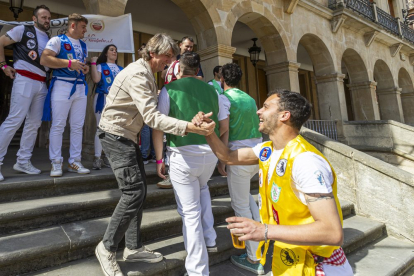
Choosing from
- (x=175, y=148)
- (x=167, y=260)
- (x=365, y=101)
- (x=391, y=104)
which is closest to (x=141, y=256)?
(x=167, y=260)

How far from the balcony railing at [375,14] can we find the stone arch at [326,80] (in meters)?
1.71

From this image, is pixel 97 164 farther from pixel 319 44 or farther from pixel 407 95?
pixel 407 95

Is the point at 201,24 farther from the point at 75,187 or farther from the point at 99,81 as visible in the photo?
the point at 75,187

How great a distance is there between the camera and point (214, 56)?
641cm

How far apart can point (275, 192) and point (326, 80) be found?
9898 mm

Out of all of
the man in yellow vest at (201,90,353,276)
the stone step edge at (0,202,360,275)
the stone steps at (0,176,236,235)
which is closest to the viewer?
the man in yellow vest at (201,90,353,276)

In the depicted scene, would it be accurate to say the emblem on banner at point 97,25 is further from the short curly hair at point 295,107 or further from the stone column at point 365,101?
the stone column at point 365,101

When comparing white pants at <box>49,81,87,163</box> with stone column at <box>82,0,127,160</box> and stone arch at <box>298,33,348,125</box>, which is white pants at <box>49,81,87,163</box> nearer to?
stone column at <box>82,0,127,160</box>

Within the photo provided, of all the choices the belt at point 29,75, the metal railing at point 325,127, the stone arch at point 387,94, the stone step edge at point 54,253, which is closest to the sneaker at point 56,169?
the stone step edge at point 54,253

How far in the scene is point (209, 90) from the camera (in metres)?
2.22

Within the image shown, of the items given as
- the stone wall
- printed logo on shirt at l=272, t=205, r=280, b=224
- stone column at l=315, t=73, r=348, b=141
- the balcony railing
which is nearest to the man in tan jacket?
printed logo on shirt at l=272, t=205, r=280, b=224

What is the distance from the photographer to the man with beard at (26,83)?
3012mm

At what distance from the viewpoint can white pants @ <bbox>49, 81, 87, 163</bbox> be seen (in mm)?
3082

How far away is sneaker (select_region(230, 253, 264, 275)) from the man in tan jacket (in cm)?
77
